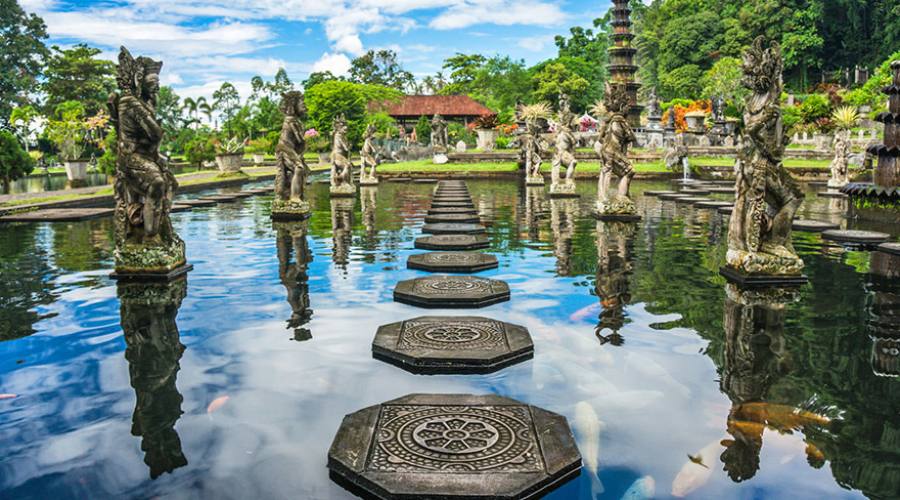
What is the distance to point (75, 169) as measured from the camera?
85.7 ft

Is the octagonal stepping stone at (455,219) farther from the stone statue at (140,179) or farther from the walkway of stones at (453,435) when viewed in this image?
the walkway of stones at (453,435)

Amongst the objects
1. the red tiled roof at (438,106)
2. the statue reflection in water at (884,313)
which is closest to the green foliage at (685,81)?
the red tiled roof at (438,106)

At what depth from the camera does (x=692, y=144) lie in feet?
136

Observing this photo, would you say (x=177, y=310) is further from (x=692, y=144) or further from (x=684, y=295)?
(x=692, y=144)

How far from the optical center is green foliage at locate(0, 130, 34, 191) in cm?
2139

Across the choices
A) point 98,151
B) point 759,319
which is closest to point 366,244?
point 759,319

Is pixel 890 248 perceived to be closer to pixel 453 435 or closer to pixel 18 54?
pixel 453 435

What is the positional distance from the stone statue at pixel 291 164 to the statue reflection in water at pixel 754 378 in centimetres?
980

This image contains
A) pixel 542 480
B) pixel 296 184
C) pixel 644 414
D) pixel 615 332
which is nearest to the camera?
pixel 542 480

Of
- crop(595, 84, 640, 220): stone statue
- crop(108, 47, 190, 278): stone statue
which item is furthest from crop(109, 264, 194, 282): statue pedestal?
crop(595, 84, 640, 220): stone statue

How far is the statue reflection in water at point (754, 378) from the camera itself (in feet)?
11.7

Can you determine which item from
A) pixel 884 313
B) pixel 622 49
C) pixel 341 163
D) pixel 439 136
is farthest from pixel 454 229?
pixel 622 49

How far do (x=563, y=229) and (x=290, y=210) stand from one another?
6.20 m

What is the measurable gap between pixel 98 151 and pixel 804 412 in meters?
54.5
